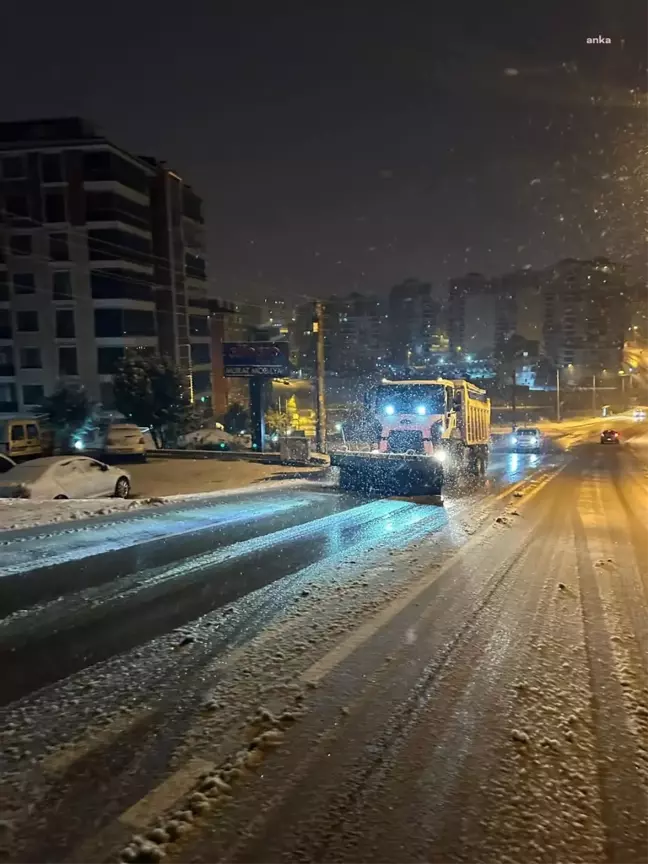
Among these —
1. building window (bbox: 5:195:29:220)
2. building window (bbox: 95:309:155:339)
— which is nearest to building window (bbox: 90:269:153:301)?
building window (bbox: 95:309:155:339)

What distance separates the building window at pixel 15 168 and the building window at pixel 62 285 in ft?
21.2

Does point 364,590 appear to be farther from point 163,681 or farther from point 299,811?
point 299,811

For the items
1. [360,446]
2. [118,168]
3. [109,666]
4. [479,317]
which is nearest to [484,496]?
[360,446]

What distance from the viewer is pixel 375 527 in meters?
12.4

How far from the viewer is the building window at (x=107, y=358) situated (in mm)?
48375

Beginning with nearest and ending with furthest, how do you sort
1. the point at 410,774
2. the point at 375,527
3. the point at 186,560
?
1. the point at 410,774
2. the point at 186,560
3. the point at 375,527

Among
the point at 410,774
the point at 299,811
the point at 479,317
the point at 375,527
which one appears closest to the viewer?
the point at 299,811

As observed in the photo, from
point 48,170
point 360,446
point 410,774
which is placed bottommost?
point 410,774

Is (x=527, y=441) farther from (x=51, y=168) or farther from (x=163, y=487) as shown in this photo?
(x=51, y=168)

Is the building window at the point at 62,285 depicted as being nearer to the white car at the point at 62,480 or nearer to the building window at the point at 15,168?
the building window at the point at 15,168

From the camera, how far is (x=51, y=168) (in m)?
46.9

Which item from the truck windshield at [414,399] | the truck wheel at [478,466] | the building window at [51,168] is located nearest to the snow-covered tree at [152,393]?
the building window at [51,168]

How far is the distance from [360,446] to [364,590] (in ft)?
49.8

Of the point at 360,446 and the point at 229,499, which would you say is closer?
the point at 229,499
